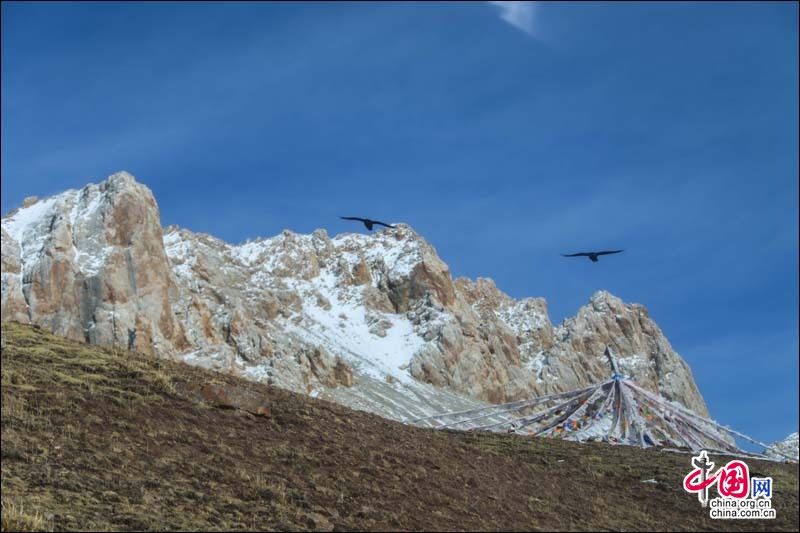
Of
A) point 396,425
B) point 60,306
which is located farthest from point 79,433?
point 60,306

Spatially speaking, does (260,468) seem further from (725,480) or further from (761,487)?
(761,487)

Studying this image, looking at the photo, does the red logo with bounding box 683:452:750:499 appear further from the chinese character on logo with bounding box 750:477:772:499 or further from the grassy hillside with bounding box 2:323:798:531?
the grassy hillside with bounding box 2:323:798:531

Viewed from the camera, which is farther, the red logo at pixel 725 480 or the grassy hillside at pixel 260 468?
the red logo at pixel 725 480

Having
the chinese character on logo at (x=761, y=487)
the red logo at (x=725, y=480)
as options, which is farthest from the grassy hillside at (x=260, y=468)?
the red logo at (x=725, y=480)

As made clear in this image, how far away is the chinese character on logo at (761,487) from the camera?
21453mm

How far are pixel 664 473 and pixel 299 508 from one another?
11.8 meters

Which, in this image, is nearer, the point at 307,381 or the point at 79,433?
the point at 79,433

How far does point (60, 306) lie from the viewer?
17825cm

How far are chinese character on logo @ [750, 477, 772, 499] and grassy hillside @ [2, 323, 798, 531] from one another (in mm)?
248

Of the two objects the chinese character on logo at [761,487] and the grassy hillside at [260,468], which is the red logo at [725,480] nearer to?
the chinese character on logo at [761,487]

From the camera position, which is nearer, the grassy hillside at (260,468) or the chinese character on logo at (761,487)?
the grassy hillside at (260,468)

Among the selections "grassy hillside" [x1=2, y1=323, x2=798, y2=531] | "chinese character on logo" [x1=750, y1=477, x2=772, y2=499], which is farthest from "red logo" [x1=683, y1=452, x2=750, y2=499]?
"grassy hillside" [x1=2, y1=323, x2=798, y2=531]

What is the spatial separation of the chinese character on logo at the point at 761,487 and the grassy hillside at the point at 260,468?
248mm

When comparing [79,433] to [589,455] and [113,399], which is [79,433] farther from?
[589,455]
